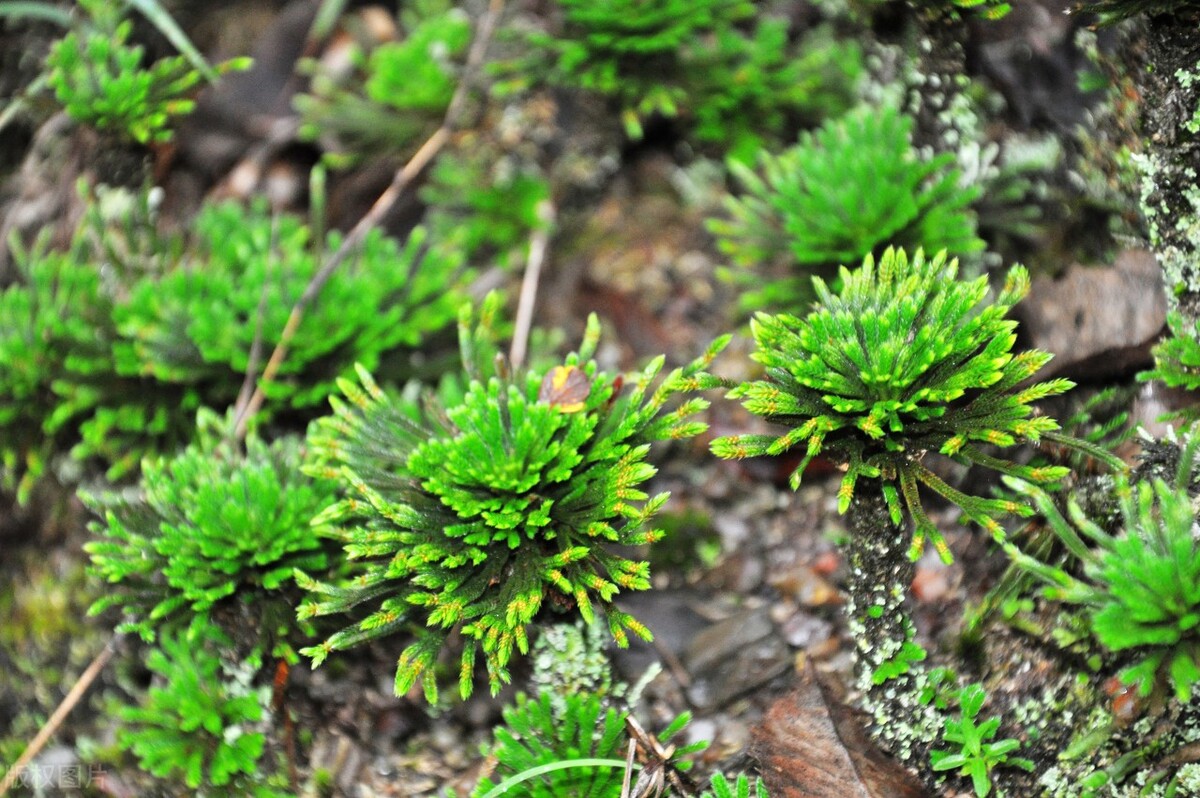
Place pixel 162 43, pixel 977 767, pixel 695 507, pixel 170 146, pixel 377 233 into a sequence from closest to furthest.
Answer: pixel 977 767, pixel 695 507, pixel 377 233, pixel 170 146, pixel 162 43

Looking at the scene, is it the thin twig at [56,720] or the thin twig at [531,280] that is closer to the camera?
the thin twig at [56,720]

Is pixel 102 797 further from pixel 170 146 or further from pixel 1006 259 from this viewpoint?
pixel 1006 259

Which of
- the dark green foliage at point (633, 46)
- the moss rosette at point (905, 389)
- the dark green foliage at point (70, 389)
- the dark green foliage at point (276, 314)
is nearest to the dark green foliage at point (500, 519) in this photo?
the moss rosette at point (905, 389)

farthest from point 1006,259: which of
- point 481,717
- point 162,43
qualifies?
point 162,43

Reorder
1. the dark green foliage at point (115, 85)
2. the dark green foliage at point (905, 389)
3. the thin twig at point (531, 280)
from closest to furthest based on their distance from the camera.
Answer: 1. the dark green foliage at point (905, 389)
2. the dark green foliage at point (115, 85)
3. the thin twig at point (531, 280)

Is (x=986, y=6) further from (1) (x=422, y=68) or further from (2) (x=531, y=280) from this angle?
(1) (x=422, y=68)

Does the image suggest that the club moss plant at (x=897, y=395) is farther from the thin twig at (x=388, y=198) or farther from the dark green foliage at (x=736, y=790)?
the thin twig at (x=388, y=198)
